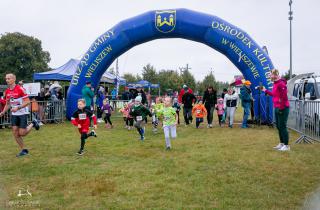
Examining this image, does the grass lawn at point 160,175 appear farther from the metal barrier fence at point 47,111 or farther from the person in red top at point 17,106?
the metal barrier fence at point 47,111

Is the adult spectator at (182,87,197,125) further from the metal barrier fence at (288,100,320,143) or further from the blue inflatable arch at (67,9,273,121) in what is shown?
the metal barrier fence at (288,100,320,143)

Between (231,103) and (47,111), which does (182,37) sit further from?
(47,111)

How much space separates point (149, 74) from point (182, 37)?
41.5 m

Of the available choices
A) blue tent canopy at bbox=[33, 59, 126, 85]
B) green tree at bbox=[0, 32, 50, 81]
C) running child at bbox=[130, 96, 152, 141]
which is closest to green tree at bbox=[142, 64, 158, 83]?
green tree at bbox=[0, 32, 50, 81]

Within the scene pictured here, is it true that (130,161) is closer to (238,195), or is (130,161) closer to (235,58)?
(238,195)

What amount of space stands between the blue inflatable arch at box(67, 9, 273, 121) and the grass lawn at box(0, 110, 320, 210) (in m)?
5.10

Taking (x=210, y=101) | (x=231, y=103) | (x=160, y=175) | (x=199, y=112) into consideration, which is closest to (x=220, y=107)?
(x=210, y=101)

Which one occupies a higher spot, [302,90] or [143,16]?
[143,16]

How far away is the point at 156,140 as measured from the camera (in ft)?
34.7

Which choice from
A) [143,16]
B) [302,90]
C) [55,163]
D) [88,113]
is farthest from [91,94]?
[302,90]

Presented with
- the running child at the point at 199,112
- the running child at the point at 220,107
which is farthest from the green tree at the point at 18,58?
the running child at the point at 199,112

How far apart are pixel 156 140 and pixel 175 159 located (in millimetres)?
3140

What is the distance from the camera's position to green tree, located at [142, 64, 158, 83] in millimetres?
56562

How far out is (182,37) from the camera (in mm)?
15336
